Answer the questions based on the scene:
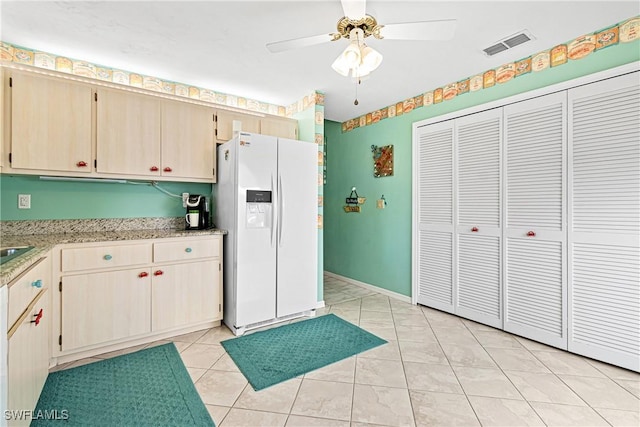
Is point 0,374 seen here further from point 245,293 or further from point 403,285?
point 403,285

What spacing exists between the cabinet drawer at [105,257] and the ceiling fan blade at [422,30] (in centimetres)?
238

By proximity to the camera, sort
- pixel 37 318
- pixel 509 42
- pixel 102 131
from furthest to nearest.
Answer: pixel 102 131 < pixel 509 42 < pixel 37 318

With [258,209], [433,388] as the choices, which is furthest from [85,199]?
[433,388]

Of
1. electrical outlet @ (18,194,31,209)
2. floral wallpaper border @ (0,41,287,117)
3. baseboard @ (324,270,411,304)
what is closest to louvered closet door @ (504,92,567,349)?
baseboard @ (324,270,411,304)

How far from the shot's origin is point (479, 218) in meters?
2.90

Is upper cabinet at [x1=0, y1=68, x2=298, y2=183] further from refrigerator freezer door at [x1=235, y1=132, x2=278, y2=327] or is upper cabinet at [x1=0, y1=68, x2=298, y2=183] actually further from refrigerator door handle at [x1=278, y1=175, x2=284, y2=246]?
refrigerator door handle at [x1=278, y1=175, x2=284, y2=246]

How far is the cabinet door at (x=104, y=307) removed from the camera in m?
2.11

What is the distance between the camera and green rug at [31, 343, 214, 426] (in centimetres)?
159

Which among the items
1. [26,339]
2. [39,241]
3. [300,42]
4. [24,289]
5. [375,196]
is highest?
[300,42]

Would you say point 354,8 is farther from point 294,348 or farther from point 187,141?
point 294,348

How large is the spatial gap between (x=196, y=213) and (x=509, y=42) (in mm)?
3159

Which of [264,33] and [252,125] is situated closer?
[264,33]

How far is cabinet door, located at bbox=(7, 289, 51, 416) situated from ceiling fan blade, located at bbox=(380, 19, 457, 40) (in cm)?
233

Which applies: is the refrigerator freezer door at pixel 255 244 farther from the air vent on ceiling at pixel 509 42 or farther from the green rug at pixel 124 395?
the air vent on ceiling at pixel 509 42
